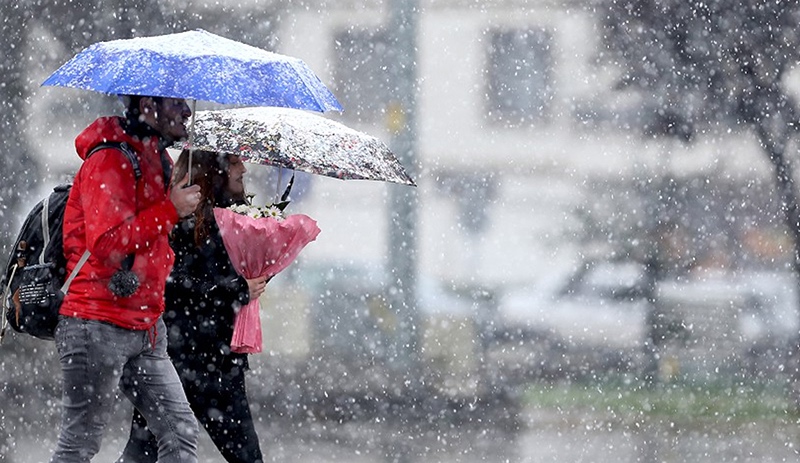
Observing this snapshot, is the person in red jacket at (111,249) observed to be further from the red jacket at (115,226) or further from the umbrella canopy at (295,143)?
the umbrella canopy at (295,143)

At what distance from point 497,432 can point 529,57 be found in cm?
1141

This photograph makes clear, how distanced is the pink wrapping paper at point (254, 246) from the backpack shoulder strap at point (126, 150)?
29.3 inches

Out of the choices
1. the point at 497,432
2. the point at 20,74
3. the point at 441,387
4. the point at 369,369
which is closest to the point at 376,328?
the point at 369,369

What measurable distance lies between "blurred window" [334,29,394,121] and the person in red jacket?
575 inches

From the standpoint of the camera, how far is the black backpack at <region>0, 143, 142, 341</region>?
427 centimetres

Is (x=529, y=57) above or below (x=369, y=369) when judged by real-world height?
above

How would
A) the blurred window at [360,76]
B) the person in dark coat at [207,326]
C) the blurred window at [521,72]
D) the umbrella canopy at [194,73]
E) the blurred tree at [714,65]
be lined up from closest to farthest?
the umbrella canopy at [194,73], the person in dark coat at [207,326], the blurred tree at [714,65], the blurred window at [360,76], the blurred window at [521,72]

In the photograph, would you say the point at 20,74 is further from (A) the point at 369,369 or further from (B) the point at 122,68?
(B) the point at 122,68

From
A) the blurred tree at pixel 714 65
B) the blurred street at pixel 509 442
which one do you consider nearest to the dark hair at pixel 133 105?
the blurred street at pixel 509 442

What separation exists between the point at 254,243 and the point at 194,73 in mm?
853

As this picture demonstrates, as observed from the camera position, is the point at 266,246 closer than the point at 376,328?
Yes

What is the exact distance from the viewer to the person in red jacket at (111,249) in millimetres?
4133

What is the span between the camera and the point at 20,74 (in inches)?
500

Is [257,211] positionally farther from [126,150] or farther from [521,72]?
[521,72]
